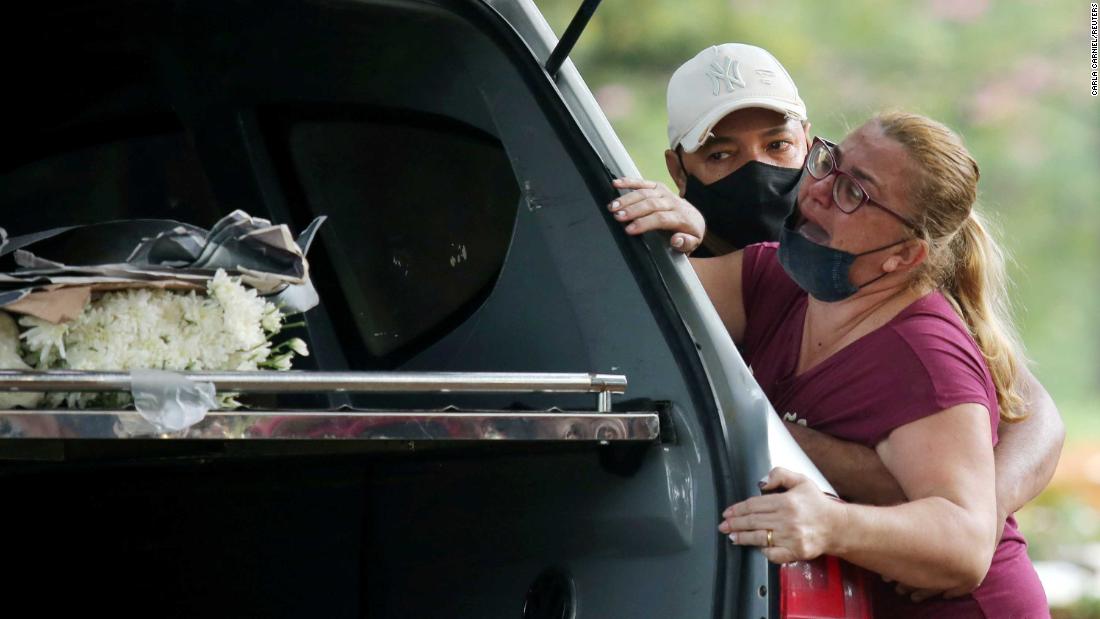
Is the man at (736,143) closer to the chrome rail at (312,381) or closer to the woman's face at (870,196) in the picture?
the woman's face at (870,196)

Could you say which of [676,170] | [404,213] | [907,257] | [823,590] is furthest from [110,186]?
[823,590]

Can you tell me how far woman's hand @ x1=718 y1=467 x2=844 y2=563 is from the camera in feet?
7.17

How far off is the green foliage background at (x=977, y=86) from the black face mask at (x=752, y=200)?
6291 millimetres

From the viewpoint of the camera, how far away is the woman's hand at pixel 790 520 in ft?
7.17

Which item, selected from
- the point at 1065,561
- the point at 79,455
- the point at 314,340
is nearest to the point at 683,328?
the point at 79,455

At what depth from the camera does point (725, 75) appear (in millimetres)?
3295

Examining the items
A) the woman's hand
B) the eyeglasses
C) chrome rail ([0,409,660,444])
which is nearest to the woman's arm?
the woman's hand

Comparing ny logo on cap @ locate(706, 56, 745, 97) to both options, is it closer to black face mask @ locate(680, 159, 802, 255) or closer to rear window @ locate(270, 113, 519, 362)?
black face mask @ locate(680, 159, 802, 255)

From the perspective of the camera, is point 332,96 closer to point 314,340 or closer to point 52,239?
point 314,340

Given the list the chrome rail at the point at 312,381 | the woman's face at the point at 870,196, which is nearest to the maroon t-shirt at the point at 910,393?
the woman's face at the point at 870,196

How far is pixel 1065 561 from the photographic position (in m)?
8.65

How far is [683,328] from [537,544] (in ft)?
1.67

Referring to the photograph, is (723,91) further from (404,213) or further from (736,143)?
(404,213)

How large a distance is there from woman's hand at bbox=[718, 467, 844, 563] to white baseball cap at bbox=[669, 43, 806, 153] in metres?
→ 1.20
